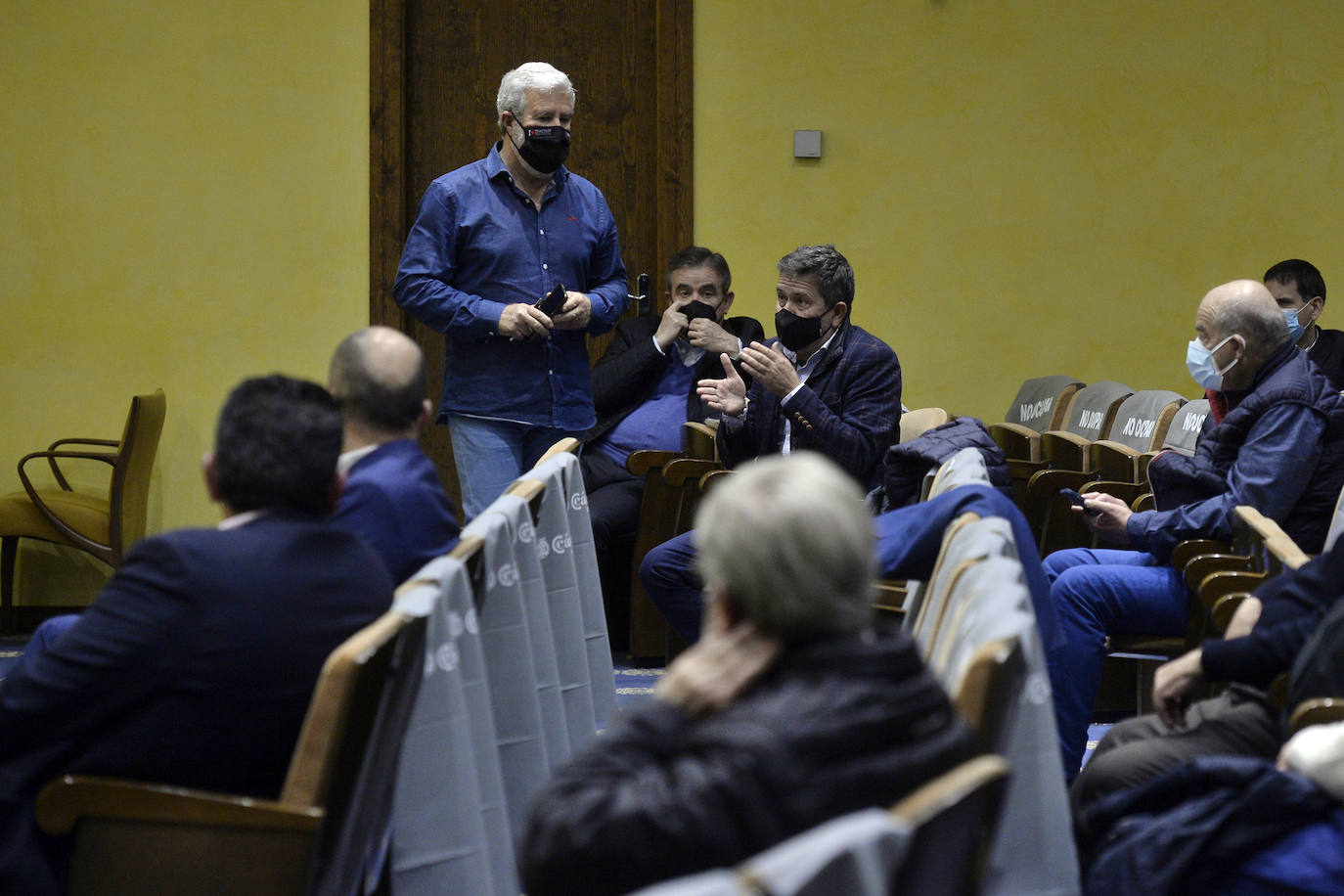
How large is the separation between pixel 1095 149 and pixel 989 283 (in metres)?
0.70

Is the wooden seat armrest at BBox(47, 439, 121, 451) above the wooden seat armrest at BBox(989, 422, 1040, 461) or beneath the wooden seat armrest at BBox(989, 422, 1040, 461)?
beneath

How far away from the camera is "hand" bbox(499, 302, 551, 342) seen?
388cm

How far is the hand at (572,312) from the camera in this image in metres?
3.99

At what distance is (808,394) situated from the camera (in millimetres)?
3725

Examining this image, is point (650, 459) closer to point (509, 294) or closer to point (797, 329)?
point (509, 294)

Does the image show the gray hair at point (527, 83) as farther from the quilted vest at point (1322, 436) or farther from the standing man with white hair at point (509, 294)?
the quilted vest at point (1322, 436)

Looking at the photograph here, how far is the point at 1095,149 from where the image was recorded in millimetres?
6105

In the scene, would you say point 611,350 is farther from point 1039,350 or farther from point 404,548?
point 404,548

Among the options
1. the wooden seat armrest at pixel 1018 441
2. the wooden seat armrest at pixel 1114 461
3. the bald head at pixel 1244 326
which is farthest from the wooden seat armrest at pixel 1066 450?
the bald head at pixel 1244 326

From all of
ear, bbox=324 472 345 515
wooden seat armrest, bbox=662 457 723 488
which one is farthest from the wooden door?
ear, bbox=324 472 345 515

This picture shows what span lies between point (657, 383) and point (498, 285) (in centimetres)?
102

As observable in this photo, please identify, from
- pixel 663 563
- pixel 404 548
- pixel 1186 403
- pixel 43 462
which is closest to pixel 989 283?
pixel 1186 403

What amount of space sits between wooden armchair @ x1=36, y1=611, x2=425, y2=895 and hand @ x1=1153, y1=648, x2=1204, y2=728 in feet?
4.01

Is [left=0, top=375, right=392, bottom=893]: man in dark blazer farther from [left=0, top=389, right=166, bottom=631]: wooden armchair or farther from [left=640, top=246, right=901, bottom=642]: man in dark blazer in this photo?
[left=0, top=389, right=166, bottom=631]: wooden armchair
